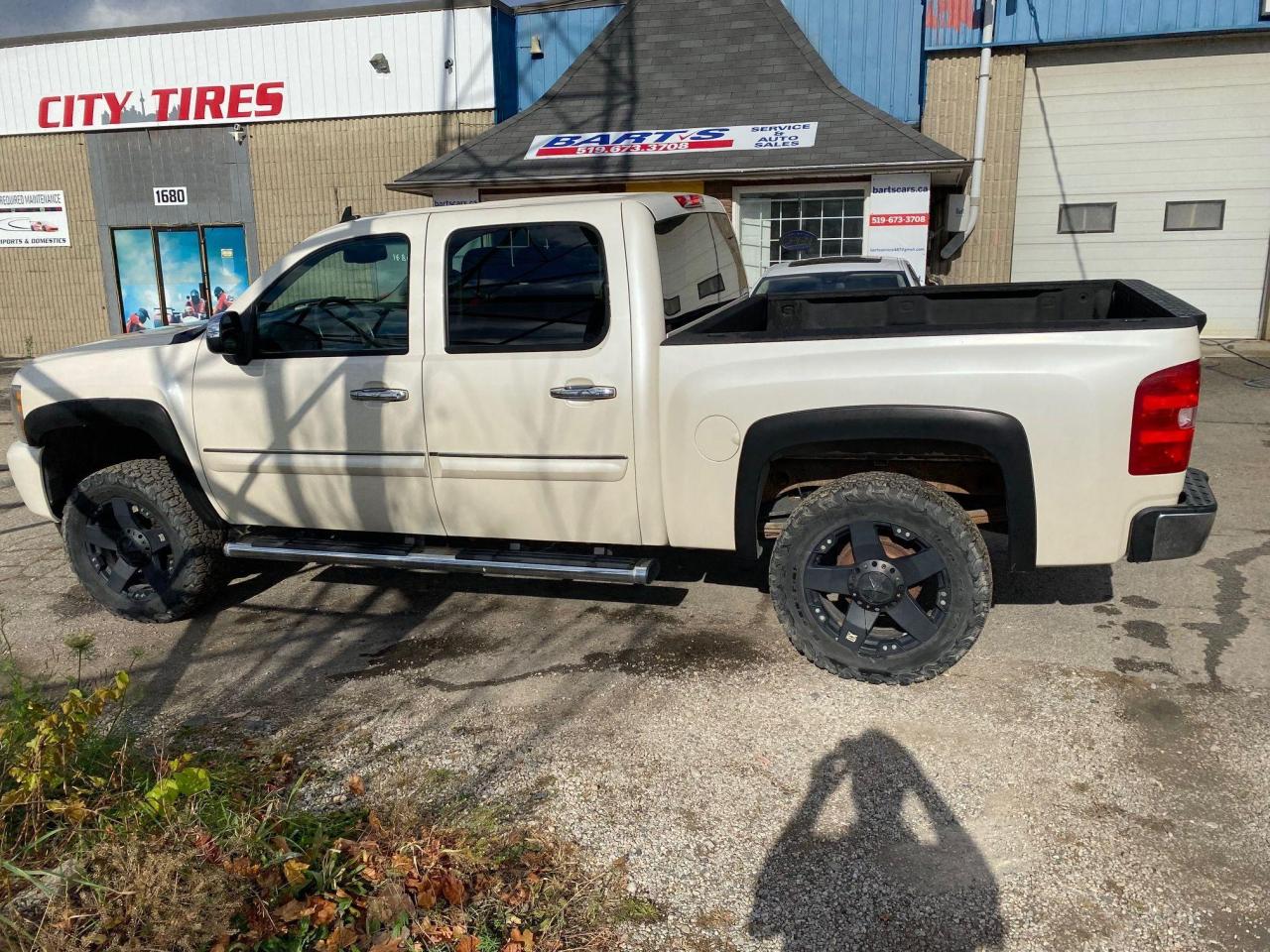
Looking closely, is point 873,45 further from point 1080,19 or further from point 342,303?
point 342,303

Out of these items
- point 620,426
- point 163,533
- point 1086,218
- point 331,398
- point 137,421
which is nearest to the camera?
point 620,426

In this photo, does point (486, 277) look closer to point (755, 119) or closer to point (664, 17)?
point (755, 119)

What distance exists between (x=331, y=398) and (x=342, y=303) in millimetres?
466

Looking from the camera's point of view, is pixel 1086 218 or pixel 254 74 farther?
pixel 254 74

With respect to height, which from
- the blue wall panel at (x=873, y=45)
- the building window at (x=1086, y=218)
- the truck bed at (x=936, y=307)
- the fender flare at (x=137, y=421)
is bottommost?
the fender flare at (x=137, y=421)

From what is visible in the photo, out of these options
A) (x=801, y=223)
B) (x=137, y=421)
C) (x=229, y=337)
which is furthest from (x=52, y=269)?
Result: (x=229, y=337)

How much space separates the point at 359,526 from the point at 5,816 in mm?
2094

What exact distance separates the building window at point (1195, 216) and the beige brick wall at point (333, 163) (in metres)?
10.6

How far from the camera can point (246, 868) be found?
2.79 metres

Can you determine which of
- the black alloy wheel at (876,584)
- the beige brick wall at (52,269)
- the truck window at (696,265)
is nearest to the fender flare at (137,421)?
the truck window at (696,265)

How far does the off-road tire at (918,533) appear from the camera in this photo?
395cm

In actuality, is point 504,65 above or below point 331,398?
above

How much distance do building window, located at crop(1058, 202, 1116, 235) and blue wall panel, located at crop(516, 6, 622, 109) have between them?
24.9 ft

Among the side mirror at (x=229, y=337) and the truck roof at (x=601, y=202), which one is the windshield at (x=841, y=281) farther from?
the side mirror at (x=229, y=337)
